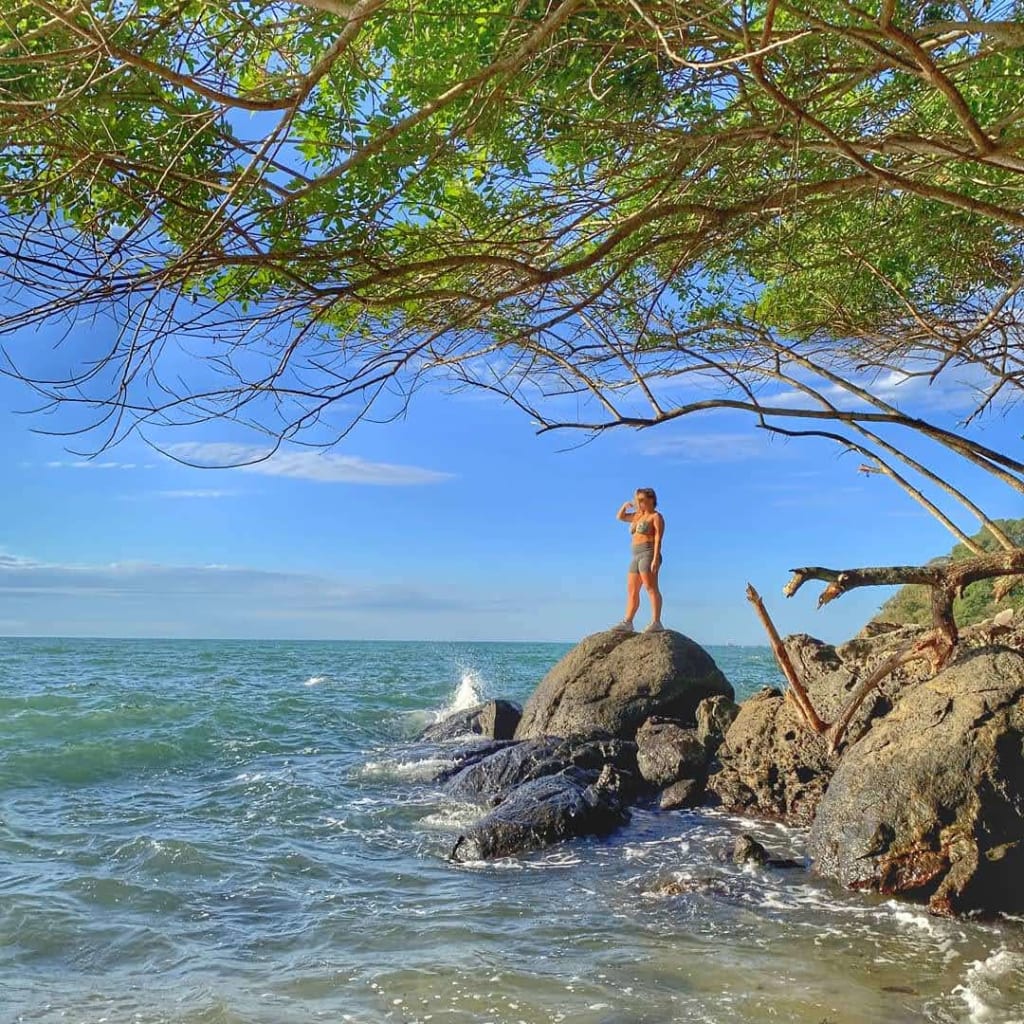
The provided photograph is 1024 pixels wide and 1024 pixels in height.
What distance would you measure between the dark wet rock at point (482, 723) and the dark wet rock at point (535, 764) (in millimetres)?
3055

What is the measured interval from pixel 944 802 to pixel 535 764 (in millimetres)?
4948

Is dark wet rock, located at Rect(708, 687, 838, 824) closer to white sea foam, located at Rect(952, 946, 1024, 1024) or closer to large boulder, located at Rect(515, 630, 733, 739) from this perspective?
large boulder, located at Rect(515, 630, 733, 739)

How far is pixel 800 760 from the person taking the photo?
31.2 feet

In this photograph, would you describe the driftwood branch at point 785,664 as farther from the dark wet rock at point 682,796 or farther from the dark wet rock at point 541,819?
the dark wet rock at point 541,819

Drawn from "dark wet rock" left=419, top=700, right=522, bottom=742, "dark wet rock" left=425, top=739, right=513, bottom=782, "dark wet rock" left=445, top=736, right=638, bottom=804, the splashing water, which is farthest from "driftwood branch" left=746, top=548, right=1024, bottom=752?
the splashing water

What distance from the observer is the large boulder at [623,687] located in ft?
40.4

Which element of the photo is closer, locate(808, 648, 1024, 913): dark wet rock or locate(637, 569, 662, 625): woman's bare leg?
locate(808, 648, 1024, 913): dark wet rock

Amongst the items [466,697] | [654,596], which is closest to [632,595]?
[654,596]

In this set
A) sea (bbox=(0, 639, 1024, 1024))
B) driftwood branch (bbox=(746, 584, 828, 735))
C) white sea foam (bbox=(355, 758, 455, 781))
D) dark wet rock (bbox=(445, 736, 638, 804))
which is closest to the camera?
sea (bbox=(0, 639, 1024, 1024))

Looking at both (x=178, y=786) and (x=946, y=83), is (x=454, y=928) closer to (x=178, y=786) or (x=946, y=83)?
(x=946, y=83)

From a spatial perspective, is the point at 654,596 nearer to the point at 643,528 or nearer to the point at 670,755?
the point at 643,528

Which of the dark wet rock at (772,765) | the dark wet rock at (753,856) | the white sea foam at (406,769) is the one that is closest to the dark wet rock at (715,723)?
the dark wet rock at (772,765)

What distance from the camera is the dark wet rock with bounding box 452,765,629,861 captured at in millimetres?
8500

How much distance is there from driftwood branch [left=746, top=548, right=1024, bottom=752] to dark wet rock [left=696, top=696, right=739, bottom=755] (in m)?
2.36
